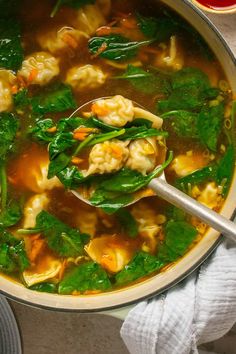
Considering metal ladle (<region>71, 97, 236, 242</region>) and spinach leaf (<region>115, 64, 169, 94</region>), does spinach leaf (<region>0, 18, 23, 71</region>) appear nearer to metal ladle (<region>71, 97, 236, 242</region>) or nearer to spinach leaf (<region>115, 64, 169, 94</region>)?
spinach leaf (<region>115, 64, 169, 94</region>)

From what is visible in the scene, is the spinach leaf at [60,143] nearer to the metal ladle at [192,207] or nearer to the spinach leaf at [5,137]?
the spinach leaf at [5,137]

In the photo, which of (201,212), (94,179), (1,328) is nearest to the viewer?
(201,212)

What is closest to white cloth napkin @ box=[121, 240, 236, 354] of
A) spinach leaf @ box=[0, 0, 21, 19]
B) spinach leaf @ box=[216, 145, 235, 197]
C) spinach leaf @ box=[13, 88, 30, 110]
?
spinach leaf @ box=[216, 145, 235, 197]

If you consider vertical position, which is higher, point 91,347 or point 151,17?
point 151,17

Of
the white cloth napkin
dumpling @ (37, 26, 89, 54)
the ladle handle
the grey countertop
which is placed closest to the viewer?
the ladle handle

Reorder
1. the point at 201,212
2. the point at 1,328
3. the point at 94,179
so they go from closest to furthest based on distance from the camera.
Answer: the point at 201,212 < the point at 94,179 < the point at 1,328

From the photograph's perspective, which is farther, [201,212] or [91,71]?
[91,71]

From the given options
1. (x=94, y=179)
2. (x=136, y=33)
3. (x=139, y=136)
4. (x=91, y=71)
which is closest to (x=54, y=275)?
(x=94, y=179)

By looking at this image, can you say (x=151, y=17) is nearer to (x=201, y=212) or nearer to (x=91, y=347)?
(x=201, y=212)
